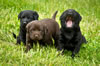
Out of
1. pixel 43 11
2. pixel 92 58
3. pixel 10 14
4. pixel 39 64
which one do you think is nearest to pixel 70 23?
pixel 92 58

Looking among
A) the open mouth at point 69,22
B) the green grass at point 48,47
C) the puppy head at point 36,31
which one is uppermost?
the open mouth at point 69,22

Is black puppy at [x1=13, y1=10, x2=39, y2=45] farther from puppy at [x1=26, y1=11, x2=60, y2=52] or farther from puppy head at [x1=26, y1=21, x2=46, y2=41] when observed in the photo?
puppy head at [x1=26, y1=21, x2=46, y2=41]

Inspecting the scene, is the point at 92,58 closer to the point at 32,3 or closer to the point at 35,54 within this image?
the point at 35,54

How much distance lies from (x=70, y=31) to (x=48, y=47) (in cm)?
80

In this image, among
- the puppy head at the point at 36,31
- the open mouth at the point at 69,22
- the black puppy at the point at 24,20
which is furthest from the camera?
the black puppy at the point at 24,20

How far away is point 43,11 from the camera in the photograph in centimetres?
1005

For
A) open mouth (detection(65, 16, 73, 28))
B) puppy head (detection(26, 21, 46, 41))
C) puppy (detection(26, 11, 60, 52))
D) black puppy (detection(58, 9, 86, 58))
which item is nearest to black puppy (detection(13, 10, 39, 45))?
puppy (detection(26, 11, 60, 52))

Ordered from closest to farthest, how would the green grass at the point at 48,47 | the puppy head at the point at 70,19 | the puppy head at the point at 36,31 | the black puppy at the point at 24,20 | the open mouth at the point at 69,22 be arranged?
the green grass at the point at 48,47, the puppy head at the point at 36,31, the puppy head at the point at 70,19, the open mouth at the point at 69,22, the black puppy at the point at 24,20

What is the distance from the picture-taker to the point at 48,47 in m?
5.75

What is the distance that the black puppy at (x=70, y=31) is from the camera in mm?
5504

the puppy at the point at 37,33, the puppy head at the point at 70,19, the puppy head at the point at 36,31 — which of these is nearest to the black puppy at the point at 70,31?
the puppy head at the point at 70,19

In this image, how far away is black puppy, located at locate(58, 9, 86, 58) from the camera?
217 inches

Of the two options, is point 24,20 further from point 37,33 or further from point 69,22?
point 69,22

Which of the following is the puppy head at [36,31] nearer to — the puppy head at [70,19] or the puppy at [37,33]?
the puppy at [37,33]
